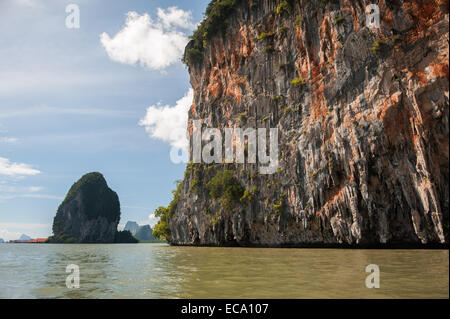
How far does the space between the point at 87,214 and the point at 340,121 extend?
102069 mm

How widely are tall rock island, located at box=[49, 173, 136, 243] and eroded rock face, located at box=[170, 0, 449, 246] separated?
83196 mm

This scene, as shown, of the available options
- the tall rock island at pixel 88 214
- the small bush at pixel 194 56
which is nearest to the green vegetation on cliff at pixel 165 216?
the small bush at pixel 194 56

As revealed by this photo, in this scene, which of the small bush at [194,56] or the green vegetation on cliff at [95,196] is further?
the green vegetation on cliff at [95,196]

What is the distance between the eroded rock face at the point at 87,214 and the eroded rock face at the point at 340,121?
3276 inches

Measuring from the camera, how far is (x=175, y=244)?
4322cm

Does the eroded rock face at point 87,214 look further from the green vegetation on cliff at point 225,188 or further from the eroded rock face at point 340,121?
the green vegetation on cliff at point 225,188

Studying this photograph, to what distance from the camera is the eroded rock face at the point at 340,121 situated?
62.7 ft

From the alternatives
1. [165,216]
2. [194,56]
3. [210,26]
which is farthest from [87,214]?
[210,26]

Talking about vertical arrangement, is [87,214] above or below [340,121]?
below

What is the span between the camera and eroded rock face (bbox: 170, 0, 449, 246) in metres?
19.1

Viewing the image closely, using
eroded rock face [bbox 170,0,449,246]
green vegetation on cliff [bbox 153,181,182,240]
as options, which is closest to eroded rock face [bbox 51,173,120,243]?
green vegetation on cliff [bbox 153,181,182,240]

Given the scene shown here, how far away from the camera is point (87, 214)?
10531cm

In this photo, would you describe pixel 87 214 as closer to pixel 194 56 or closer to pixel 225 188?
pixel 194 56

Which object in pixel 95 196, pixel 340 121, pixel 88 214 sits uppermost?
pixel 340 121
